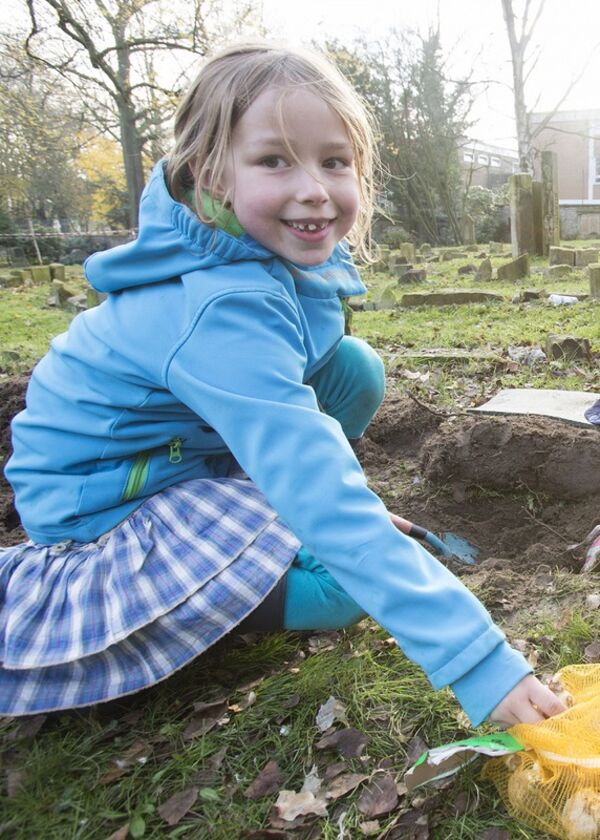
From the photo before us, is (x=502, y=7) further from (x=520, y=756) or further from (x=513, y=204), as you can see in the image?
(x=520, y=756)

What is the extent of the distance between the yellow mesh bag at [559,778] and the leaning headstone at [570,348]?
11.8 feet

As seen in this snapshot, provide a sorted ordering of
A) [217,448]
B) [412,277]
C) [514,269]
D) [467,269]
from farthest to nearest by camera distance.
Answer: [467,269] < [412,277] < [514,269] < [217,448]

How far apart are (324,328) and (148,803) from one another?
3.72 feet

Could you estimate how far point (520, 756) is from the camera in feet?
4.27

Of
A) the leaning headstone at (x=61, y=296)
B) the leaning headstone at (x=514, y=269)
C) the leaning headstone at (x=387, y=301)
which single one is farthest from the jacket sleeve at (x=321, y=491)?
the leaning headstone at (x=61, y=296)

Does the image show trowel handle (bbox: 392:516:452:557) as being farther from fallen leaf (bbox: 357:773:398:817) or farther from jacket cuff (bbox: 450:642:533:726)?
jacket cuff (bbox: 450:642:533:726)

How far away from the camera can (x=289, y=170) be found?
1.55 m

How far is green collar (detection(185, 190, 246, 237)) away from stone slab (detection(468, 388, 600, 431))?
1.97m

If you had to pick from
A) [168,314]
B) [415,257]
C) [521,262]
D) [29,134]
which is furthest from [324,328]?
[29,134]

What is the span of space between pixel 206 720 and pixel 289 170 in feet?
4.16

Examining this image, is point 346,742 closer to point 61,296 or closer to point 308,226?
point 308,226

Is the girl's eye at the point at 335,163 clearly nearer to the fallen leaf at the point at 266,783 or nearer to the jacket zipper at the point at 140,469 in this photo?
the jacket zipper at the point at 140,469

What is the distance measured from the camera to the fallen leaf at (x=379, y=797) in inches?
53.6

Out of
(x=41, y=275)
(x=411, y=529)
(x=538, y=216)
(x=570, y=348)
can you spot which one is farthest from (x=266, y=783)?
(x=41, y=275)
